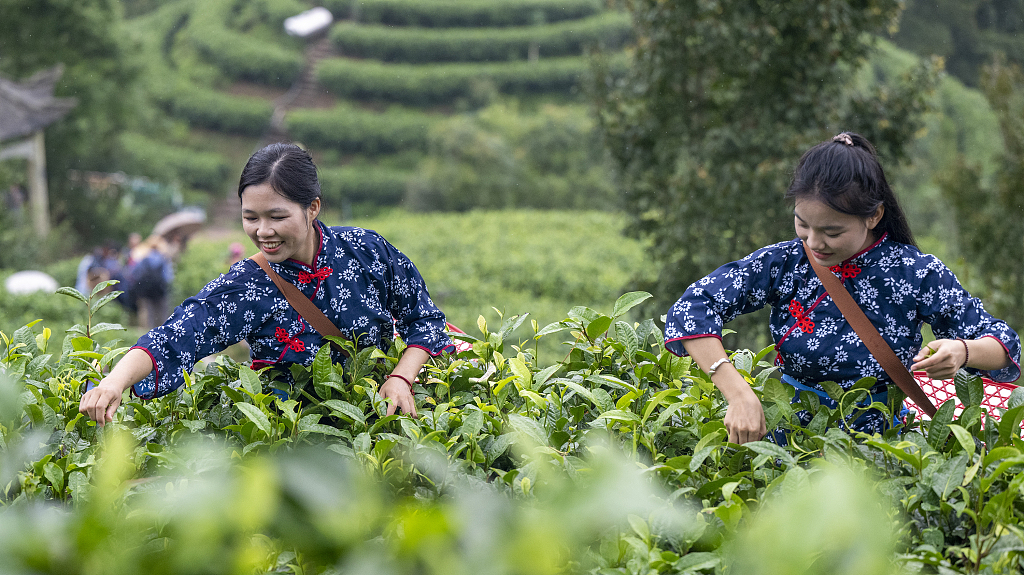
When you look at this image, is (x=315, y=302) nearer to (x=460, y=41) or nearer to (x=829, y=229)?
(x=829, y=229)

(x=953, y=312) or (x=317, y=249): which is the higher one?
(x=953, y=312)

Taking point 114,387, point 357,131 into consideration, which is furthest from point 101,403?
point 357,131

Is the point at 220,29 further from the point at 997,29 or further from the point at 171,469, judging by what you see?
the point at 171,469

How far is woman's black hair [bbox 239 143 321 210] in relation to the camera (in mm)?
1807

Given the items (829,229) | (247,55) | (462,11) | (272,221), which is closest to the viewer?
(829,229)

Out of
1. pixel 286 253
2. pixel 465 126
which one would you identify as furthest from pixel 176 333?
pixel 465 126

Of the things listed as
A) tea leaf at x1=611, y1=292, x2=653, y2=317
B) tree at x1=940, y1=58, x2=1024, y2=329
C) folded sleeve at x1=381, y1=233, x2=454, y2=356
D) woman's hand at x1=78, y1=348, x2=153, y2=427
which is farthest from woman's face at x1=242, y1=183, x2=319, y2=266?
tree at x1=940, y1=58, x2=1024, y2=329

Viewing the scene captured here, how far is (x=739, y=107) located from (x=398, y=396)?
3669mm

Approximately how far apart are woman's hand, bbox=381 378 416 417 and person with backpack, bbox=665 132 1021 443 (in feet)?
1.64

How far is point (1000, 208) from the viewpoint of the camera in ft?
20.6

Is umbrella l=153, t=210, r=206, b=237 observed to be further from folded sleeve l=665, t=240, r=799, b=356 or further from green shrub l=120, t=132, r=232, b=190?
folded sleeve l=665, t=240, r=799, b=356

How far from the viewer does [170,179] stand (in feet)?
68.1

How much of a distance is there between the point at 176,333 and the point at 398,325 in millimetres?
486

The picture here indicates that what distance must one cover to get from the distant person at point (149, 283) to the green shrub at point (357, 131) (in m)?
18.1
